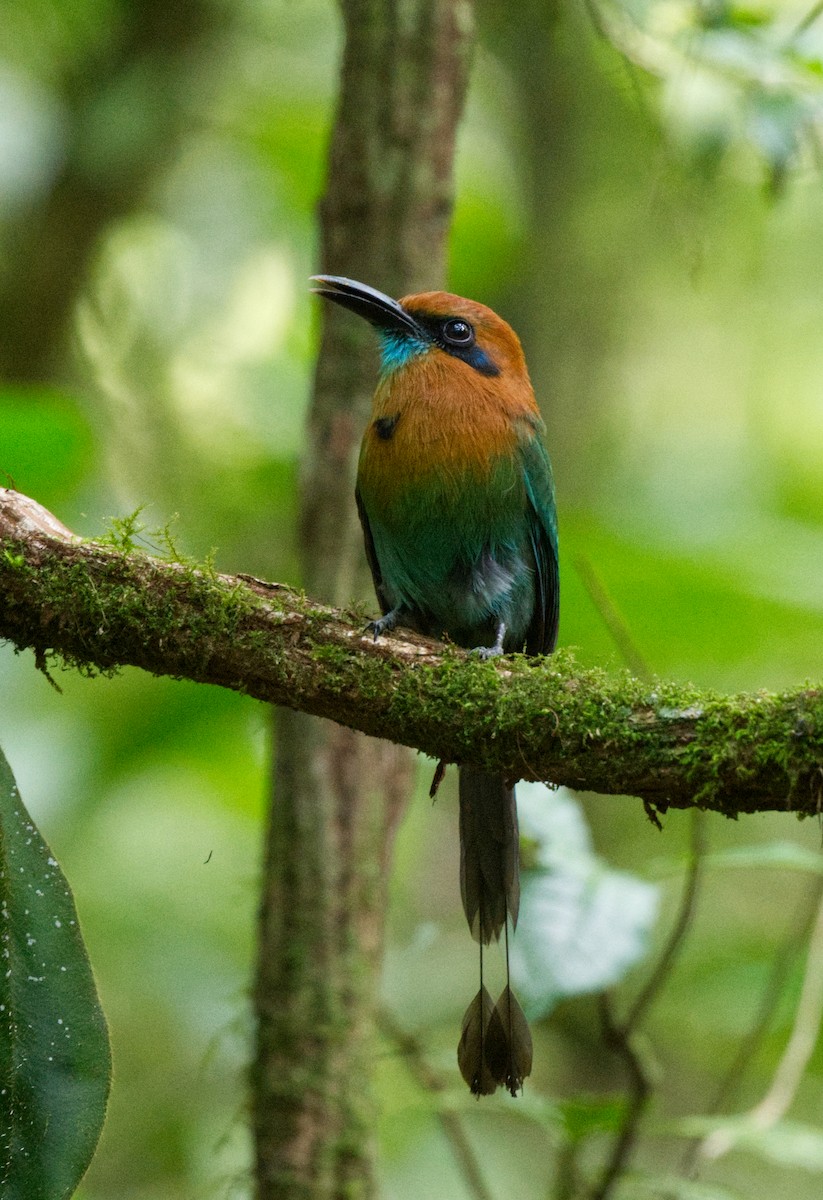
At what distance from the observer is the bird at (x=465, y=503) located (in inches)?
117

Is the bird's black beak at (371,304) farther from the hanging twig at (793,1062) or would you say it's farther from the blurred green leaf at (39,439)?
the hanging twig at (793,1062)

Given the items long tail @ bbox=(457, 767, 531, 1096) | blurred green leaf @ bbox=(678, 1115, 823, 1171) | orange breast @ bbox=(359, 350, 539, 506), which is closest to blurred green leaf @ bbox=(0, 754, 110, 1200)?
long tail @ bbox=(457, 767, 531, 1096)

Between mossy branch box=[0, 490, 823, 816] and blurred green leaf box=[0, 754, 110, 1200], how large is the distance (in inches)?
15.2

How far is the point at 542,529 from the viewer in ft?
11.2

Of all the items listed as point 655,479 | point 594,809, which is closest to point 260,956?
point 594,809

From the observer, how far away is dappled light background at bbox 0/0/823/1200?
4344mm

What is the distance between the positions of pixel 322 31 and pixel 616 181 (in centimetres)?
169

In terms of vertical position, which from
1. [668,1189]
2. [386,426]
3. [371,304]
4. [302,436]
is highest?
[371,304]

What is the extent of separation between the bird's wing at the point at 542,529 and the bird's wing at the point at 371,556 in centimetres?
43

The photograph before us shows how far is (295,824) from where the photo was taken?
3533mm

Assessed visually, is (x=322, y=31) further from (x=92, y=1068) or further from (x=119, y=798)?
(x=92, y=1068)

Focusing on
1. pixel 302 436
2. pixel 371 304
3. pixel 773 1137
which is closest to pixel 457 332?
pixel 371 304

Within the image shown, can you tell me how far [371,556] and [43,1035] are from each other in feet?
6.02

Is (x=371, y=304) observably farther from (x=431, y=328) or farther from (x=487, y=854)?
(x=487, y=854)
